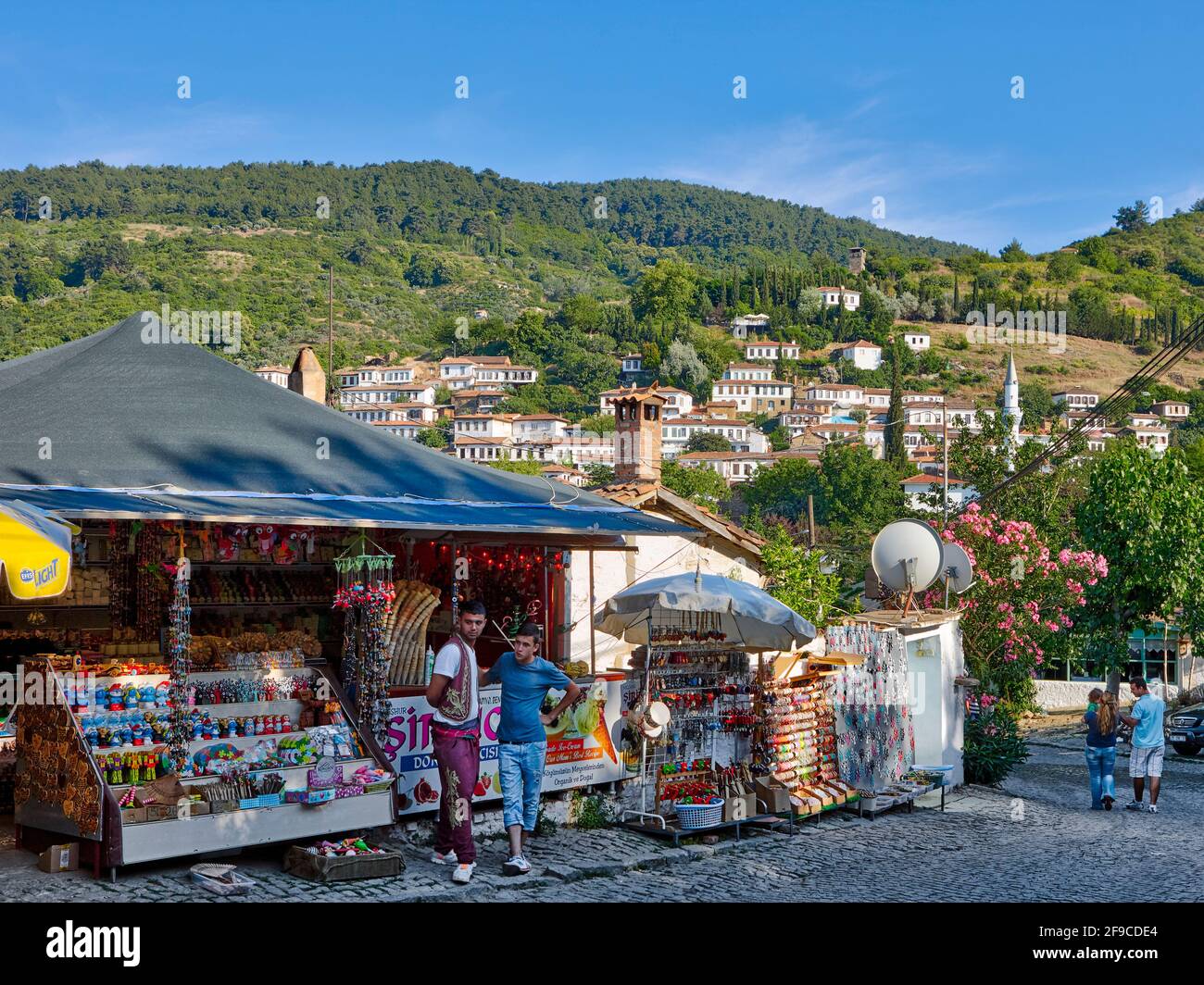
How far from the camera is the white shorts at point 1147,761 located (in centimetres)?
1347

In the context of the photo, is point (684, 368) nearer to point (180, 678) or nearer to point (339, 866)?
point (180, 678)

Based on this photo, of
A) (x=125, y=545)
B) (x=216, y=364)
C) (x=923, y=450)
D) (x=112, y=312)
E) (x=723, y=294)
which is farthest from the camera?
(x=723, y=294)

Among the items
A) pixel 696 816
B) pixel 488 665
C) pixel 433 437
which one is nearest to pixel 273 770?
pixel 696 816

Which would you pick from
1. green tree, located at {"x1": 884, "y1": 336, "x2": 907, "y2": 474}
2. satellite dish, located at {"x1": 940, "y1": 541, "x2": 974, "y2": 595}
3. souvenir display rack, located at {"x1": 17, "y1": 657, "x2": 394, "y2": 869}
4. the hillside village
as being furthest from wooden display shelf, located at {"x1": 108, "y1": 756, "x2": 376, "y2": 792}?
green tree, located at {"x1": 884, "y1": 336, "x2": 907, "y2": 474}

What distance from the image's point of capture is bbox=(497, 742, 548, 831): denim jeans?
8.55 meters

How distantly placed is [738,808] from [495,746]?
211cm

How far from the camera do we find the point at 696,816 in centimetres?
1008

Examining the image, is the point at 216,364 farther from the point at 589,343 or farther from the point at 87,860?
the point at 589,343

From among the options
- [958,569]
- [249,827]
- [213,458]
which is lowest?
[249,827]

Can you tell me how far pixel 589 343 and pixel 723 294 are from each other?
35.3 metres

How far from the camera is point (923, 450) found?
145125mm

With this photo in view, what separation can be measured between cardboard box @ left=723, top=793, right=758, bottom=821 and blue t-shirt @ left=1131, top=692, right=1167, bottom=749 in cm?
528

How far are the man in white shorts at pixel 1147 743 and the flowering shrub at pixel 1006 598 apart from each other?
3.57 metres

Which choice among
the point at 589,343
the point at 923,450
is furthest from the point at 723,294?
the point at 923,450
